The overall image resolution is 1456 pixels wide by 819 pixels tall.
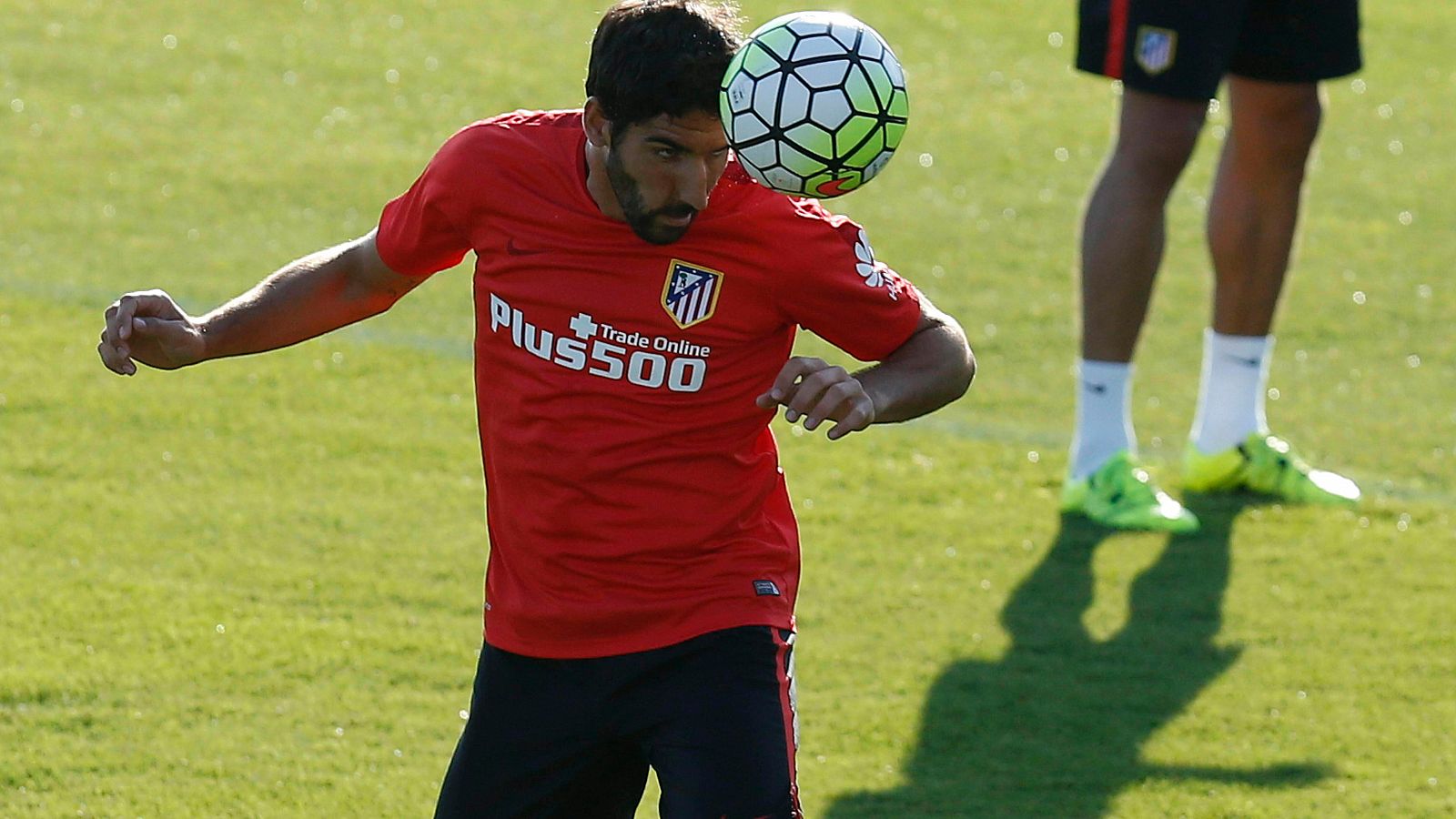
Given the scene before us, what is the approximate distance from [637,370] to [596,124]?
41 centimetres

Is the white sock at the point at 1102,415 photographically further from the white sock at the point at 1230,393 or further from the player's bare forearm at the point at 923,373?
the player's bare forearm at the point at 923,373

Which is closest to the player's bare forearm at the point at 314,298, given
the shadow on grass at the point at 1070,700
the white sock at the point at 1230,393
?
the shadow on grass at the point at 1070,700

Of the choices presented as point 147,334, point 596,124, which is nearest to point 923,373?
point 596,124

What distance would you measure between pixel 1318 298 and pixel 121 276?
176 inches

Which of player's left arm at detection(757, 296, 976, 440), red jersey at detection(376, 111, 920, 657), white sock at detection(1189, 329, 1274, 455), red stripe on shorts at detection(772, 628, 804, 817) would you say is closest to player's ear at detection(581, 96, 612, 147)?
red jersey at detection(376, 111, 920, 657)

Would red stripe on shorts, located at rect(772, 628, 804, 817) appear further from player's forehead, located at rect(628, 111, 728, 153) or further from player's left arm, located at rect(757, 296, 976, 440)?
player's forehead, located at rect(628, 111, 728, 153)

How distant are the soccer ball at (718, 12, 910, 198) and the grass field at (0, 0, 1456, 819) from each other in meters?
1.61

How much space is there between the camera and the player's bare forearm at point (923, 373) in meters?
3.29

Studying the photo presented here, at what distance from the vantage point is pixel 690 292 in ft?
11.0

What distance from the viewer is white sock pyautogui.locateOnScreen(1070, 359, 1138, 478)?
5887 millimetres

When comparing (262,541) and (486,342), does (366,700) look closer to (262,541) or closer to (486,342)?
(262,541)

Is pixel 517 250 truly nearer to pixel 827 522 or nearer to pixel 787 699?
pixel 787 699

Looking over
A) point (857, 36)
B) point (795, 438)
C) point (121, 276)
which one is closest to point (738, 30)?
point (857, 36)

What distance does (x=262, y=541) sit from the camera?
5516 mm
